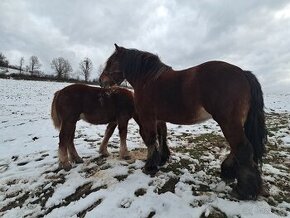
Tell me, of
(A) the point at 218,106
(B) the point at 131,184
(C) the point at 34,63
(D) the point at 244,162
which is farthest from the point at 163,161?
(C) the point at 34,63

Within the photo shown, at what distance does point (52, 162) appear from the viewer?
271 inches

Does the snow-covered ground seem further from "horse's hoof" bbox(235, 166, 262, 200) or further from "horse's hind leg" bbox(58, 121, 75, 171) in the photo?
"horse's hind leg" bbox(58, 121, 75, 171)

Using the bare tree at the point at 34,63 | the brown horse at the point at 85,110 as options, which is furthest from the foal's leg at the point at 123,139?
the bare tree at the point at 34,63

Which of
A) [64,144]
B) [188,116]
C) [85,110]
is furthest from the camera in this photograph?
[85,110]

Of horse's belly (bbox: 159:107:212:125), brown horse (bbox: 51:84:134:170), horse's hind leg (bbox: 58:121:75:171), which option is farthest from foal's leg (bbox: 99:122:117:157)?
horse's belly (bbox: 159:107:212:125)

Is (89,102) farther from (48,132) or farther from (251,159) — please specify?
(48,132)

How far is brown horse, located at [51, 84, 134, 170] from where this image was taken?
6375 mm

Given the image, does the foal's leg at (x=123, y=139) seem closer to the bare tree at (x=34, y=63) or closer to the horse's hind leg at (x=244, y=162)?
the horse's hind leg at (x=244, y=162)

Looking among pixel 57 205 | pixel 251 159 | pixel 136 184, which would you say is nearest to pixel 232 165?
pixel 251 159

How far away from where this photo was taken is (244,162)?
4.54m

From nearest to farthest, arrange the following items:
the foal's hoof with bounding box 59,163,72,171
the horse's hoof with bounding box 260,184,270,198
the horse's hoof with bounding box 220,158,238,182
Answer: the horse's hoof with bounding box 260,184,270,198 → the horse's hoof with bounding box 220,158,238,182 → the foal's hoof with bounding box 59,163,72,171

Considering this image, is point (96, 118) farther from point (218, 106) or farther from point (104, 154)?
point (218, 106)

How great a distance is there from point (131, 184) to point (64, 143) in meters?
2.04

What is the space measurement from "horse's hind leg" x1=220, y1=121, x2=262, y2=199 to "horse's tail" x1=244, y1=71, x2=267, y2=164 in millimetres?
285
